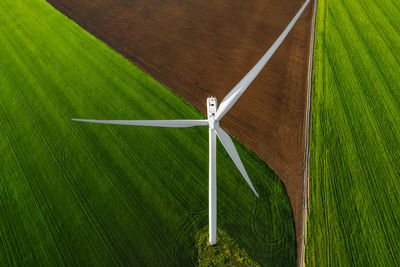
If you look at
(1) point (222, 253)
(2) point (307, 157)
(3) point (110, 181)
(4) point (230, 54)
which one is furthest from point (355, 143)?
(3) point (110, 181)

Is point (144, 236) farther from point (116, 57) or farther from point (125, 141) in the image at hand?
point (116, 57)

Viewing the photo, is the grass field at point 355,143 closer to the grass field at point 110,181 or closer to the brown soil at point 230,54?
the brown soil at point 230,54

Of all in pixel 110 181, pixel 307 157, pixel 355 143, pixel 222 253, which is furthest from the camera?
pixel 355 143

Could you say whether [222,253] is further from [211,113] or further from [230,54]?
[230,54]

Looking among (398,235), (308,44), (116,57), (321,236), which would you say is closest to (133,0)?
(116,57)

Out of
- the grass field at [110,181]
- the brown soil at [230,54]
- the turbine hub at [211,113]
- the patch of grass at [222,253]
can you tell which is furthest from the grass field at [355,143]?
the turbine hub at [211,113]
